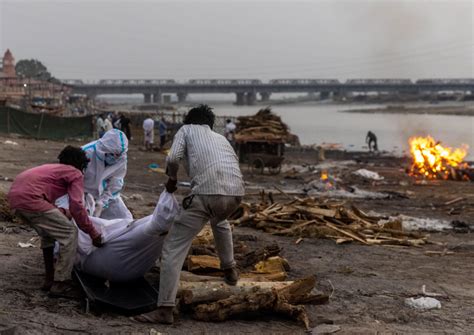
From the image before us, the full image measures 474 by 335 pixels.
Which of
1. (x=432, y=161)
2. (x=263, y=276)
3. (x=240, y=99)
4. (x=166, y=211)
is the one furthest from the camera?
(x=240, y=99)

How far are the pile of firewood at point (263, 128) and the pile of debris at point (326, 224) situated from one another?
12.0 m

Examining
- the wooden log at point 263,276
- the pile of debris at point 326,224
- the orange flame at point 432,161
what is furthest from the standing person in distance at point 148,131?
the wooden log at point 263,276

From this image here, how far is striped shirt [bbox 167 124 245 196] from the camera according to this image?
5223 mm

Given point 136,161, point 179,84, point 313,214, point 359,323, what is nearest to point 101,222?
point 359,323

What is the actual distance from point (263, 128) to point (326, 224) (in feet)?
45.5

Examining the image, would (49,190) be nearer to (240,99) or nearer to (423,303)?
(423,303)

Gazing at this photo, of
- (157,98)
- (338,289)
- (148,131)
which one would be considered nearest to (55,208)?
(338,289)

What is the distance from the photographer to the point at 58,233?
215 inches

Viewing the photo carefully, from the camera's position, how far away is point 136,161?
2395cm

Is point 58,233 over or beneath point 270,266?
over

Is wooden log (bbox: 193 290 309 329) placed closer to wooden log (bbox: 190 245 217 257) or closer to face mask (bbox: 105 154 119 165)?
wooden log (bbox: 190 245 217 257)

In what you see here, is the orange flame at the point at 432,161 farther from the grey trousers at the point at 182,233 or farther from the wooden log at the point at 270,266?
the grey trousers at the point at 182,233

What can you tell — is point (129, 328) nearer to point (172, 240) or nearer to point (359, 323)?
point (172, 240)

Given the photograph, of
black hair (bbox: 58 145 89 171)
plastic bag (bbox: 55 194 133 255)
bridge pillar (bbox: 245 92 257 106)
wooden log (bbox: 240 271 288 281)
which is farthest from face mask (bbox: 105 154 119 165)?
bridge pillar (bbox: 245 92 257 106)
